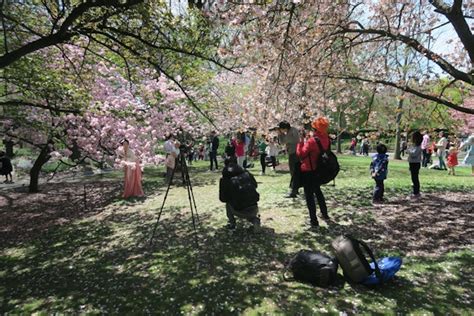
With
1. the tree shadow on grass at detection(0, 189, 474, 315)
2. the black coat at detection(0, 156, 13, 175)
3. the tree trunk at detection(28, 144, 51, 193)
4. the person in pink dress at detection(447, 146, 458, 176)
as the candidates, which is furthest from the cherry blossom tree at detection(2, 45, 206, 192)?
the person in pink dress at detection(447, 146, 458, 176)

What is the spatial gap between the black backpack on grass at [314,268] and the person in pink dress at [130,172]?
25.9 ft

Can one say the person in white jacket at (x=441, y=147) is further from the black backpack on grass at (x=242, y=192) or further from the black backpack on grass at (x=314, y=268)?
the black backpack on grass at (x=314, y=268)

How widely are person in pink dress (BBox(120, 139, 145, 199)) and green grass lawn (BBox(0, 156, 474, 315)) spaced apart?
223cm

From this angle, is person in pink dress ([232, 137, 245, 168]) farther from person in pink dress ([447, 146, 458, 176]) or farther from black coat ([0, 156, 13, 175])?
black coat ([0, 156, 13, 175])

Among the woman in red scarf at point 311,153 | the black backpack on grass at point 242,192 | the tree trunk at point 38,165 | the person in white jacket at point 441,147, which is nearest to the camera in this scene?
the black backpack on grass at point 242,192

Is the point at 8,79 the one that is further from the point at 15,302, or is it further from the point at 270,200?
the point at 270,200

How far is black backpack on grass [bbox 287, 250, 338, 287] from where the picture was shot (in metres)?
4.23

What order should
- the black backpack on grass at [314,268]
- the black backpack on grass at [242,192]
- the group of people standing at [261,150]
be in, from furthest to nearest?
the group of people standing at [261,150] < the black backpack on grass at [242,192] < the black backpack on grass at [314,268]

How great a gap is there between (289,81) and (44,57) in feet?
22.3

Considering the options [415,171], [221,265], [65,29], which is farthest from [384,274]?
[415,171]

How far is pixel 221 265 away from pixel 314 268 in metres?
1.58

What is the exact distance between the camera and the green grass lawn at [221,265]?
3945mm

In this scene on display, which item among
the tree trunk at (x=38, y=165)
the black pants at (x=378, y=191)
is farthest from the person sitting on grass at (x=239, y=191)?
the tree trunk at (x=38, y=165)

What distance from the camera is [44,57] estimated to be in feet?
29.0
